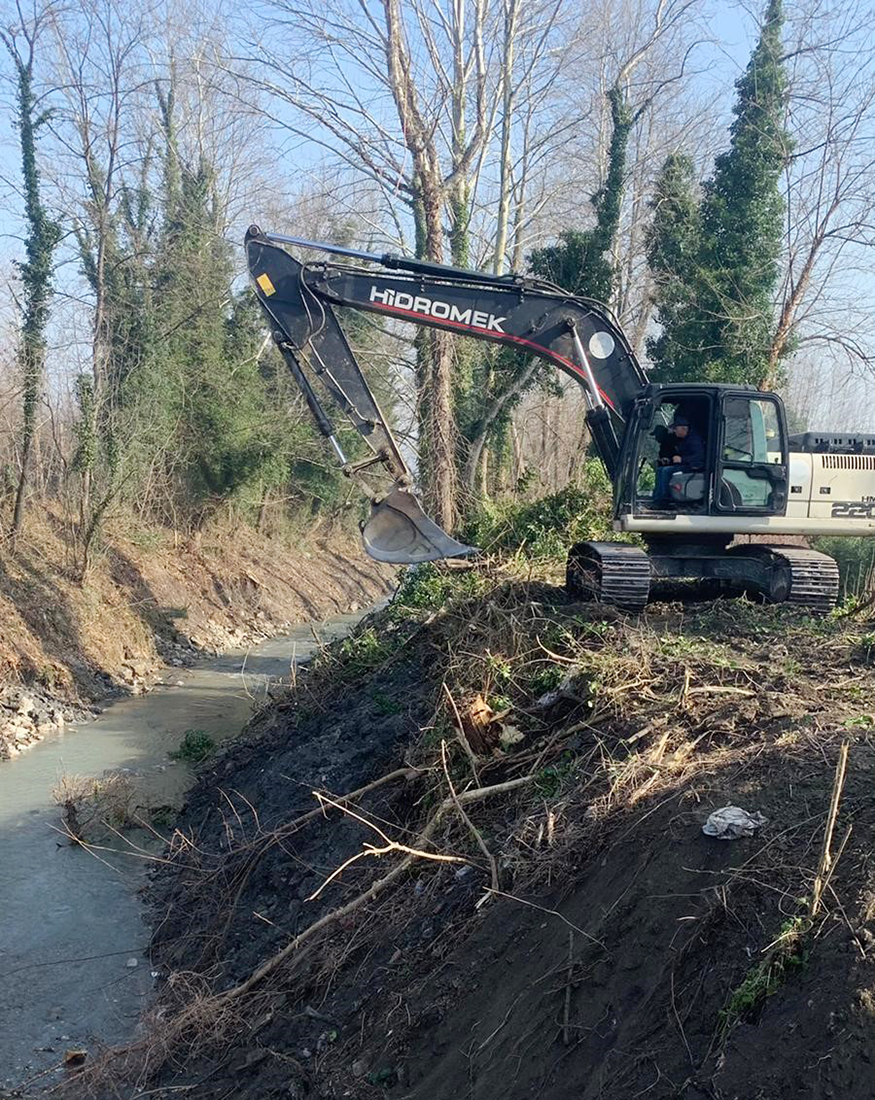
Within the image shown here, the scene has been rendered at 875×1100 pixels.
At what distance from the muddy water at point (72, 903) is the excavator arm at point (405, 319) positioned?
432 centimetres

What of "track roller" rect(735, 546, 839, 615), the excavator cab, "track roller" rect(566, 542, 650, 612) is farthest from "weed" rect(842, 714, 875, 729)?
the excavator cab

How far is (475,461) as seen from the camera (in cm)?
2206

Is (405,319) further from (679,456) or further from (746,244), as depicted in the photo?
(746,244)

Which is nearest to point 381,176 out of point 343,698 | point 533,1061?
point 343,698

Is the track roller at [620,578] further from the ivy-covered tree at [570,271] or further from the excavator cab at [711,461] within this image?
the ivy-covered tree at [570,271]

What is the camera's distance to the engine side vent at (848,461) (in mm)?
10250

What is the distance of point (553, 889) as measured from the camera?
5.34 meters

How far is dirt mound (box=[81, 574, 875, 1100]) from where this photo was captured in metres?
3.81

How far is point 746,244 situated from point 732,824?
19120 mm

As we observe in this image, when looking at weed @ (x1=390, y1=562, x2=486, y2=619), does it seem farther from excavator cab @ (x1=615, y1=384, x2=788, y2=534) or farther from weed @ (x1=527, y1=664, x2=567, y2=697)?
weed @ (x1=527, y1=664, x2=567, y2=697)

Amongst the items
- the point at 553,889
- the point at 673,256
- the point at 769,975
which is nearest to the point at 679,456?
the point at 553,889

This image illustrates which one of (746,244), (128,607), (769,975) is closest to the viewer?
(769,975)

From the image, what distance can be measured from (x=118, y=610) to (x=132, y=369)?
235 inches

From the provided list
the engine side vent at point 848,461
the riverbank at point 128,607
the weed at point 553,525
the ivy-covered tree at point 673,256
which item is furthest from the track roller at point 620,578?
the ivy-covered tree at point 673,256
